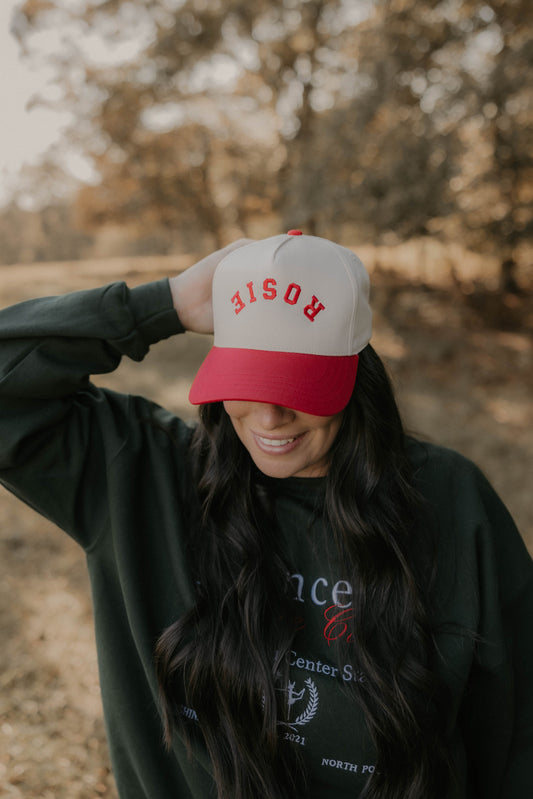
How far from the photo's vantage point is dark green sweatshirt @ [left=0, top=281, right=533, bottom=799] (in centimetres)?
122

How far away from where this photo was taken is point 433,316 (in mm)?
8430

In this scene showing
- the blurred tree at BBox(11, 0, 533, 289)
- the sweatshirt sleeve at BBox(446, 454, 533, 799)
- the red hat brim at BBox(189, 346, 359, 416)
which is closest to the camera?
the red hat brim at BBox(189, 346, 359, 416)

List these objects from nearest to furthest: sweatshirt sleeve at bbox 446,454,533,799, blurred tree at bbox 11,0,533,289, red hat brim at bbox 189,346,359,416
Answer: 1. red hat brim at bbox 189,346,359,416
2. sweatshirt sleeve at bbox 446,454,533,799
3. blurred tree at bbox 11,0,533,289

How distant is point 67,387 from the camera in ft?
4.16

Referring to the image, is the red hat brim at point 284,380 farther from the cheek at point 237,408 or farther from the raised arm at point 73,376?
the raised arm at point 73,376

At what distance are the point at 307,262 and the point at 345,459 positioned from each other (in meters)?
0.43

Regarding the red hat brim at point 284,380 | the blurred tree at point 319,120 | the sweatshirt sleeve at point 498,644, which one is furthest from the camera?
the blurred tree at point 319,120

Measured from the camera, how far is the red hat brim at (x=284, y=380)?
113cm

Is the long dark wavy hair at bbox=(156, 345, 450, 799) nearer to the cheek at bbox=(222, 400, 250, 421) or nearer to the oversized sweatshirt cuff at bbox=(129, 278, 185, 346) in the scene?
the cheek at bbox=(222, 400, 250, 421)

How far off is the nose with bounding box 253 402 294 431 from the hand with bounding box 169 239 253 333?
0.26 metres

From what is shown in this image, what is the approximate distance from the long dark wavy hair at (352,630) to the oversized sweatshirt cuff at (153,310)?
327 millimetres

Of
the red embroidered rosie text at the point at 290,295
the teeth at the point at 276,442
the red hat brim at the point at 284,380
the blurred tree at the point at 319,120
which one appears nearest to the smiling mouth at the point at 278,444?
the teeth at the point at 276,442

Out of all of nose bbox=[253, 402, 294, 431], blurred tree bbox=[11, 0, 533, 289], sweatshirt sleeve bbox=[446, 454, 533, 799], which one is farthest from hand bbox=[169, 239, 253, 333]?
blurred tree bbox=[11, 0, 533, 289]

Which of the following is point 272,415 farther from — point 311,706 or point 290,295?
point 311,706
